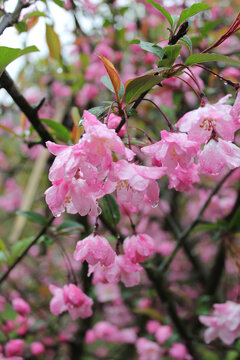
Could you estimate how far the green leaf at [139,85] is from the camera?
1.98 feet

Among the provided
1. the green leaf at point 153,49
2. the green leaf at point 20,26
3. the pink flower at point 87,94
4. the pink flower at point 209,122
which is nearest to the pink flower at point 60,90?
the pink flower at point 87,94

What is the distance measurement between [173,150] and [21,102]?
430 millimetres

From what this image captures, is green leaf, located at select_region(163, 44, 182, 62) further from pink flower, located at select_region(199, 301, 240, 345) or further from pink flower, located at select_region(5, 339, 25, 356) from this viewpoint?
pink flower, located at select_region(5, 339, 25, 356)

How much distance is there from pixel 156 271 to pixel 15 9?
957 mm

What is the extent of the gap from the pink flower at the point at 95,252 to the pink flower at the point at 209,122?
0.29m

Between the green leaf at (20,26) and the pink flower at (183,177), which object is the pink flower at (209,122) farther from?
the green leaf at (20,26)

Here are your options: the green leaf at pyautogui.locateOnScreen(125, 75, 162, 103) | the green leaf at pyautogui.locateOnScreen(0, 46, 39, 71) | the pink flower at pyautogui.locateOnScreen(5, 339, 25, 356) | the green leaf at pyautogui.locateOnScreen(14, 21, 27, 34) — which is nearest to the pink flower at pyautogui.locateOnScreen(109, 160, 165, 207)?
the green leaf at pyautogui.locateOnScreen(125, 75, 162, 103)

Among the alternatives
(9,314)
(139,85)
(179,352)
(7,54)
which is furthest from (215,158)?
(179,352)

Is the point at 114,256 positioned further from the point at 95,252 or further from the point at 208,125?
the point at 208,125

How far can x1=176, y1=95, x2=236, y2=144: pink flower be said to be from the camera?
1.89 ft

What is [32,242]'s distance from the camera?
1020mm

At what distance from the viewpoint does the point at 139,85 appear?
0.62 m

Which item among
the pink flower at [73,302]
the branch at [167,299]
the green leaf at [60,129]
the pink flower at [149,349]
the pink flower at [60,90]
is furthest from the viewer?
the pink flower at [60,90]

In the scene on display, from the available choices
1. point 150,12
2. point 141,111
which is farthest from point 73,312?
point 150,12
